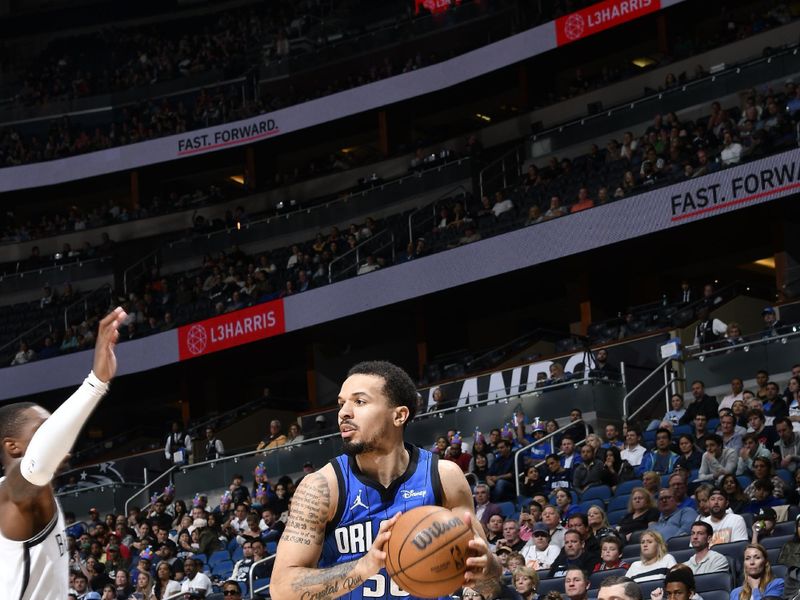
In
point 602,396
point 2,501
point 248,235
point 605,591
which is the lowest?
point 605,591

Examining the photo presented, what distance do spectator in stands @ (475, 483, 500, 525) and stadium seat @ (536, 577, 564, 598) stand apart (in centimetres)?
235

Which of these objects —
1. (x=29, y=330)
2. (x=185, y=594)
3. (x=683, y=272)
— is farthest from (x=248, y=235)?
(x=185, y=594)

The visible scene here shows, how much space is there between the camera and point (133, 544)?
20703mm

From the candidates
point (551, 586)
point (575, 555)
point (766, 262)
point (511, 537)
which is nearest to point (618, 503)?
point (511, 537)

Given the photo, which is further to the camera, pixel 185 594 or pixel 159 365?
pixel 159 365

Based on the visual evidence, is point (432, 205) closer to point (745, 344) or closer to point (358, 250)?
point (358, 250)

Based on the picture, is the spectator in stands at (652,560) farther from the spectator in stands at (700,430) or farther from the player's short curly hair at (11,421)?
the player's short curly hair at (11,421)

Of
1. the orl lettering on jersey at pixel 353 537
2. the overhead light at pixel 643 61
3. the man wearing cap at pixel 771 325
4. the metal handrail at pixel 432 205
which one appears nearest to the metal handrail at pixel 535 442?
the man wearing cap at pixel 771 325

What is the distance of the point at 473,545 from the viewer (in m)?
5.15

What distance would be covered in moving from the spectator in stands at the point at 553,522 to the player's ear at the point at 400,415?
28.7ft

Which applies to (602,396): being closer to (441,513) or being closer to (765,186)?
(765,186)

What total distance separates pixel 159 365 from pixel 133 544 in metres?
13.2

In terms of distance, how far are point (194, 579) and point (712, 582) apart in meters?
7.63

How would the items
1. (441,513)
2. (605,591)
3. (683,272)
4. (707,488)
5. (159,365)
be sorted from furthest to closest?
(159,365) → (683,272) → (707,488) → (605,591) → (441,513)
